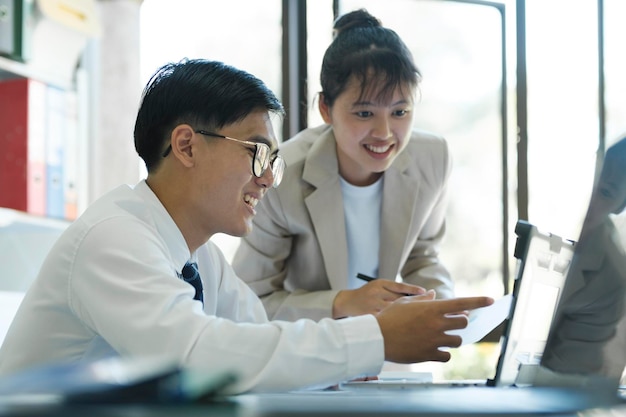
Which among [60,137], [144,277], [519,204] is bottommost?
[519,204]

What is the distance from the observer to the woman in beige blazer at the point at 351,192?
6.69ft

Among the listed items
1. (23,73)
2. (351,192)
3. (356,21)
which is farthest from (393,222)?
(23,73)

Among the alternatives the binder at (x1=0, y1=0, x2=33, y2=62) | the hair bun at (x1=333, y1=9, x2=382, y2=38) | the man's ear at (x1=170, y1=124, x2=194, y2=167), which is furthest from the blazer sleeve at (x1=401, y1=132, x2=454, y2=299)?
the binder at (x1=0, y1=0, x2=33, y2=62)

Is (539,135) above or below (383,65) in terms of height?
below

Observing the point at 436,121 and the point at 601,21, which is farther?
the point at 436,121

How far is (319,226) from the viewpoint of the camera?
2135mm

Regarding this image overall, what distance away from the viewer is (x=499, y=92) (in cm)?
352


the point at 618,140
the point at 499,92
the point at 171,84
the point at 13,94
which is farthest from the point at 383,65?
the point at 499,92

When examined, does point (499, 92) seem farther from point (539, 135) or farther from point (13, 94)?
point (13, 94)

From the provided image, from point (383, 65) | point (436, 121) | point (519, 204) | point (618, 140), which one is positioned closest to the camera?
point (618, 140)

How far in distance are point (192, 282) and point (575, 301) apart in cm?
64

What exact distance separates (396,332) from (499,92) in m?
2.59

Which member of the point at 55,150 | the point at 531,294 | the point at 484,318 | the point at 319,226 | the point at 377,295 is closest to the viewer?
the point at 531,294

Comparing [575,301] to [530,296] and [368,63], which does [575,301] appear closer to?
[530,296]
